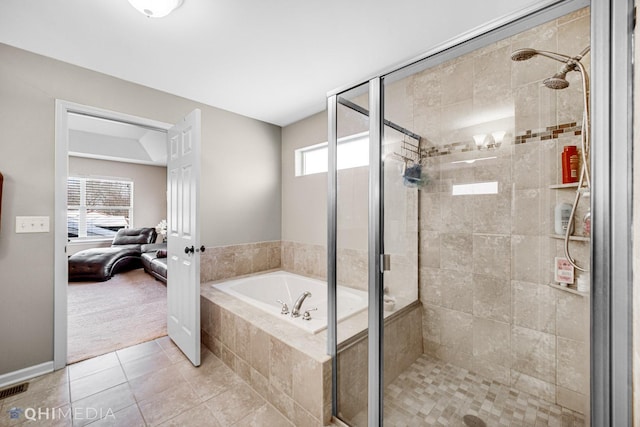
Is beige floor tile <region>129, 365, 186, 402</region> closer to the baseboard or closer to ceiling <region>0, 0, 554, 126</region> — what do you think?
the baseboard

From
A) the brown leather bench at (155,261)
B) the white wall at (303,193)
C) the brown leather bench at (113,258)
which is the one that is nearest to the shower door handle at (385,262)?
the white wall at (303,193)

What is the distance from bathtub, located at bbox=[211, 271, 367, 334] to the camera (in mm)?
2090

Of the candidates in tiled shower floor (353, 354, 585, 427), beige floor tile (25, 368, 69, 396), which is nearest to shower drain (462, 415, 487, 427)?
tiled shower floor (353, 354, 585, 427)

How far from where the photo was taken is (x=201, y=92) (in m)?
2.66

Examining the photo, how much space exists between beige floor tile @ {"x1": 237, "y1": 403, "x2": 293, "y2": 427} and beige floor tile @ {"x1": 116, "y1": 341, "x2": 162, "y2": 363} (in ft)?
4.15

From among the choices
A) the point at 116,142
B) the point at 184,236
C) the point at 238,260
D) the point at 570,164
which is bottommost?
the point at 238,260

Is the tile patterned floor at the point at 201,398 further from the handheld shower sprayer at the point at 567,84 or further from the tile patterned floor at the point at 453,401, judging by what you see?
the handheld shower sprayer at the point at 567,84

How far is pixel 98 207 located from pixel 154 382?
19.2 ft

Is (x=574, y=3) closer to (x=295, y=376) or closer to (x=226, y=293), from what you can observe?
(x=295, y=376)

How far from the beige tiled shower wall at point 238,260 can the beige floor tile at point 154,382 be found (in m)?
0.97

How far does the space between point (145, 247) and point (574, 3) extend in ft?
21.5

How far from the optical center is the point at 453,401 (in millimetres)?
1377

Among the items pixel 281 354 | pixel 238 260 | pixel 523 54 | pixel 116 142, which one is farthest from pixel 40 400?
pixel 116 142

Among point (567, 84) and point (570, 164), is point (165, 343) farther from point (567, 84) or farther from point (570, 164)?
point (567, 84)
